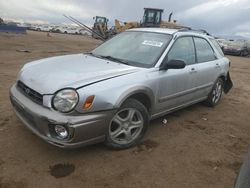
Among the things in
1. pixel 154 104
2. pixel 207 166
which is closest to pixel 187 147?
pixel 207 166

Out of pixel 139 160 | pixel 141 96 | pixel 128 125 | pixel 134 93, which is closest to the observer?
pixel 139 160

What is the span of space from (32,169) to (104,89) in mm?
1209

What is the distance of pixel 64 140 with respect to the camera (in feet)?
9.91

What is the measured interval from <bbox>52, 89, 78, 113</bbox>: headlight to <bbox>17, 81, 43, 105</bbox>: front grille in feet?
0.78

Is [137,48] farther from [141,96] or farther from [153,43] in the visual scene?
[141,96]

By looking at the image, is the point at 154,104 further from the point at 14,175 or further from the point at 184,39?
the point at 14,175

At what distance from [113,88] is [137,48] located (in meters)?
1.28

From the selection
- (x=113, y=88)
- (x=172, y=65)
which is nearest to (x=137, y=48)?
(x=172, y=65)

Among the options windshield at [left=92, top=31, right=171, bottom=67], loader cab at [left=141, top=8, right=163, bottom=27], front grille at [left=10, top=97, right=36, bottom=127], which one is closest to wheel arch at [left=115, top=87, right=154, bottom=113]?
windshield at [left=92, top=31, right=171, bottom=67]

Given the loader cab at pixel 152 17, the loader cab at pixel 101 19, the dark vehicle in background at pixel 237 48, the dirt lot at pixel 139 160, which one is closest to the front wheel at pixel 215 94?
the dirt lot at pixel 139 160

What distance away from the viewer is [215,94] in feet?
19.4

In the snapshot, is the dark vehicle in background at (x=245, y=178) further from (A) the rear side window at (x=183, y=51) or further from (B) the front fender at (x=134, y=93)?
(A) the rear side window at (x=183, y=51)

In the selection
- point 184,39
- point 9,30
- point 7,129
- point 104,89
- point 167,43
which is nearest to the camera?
point 104,89

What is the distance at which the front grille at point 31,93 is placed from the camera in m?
3.15
